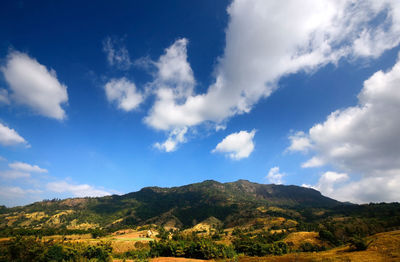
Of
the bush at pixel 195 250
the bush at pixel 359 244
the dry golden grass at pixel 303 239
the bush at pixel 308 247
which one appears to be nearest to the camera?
the bush at pixel 359 244

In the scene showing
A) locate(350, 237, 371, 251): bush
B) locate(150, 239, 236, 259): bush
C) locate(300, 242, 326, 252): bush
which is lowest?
locate(300, 242, 326, 252): bush

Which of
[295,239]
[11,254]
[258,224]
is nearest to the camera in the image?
[11,254]

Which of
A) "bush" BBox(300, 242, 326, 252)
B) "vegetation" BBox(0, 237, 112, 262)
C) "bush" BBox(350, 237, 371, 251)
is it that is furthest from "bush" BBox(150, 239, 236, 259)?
"bush" BBox(300, 242, 326, 252)

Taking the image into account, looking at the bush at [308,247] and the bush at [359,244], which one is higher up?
the bush at [359,244]

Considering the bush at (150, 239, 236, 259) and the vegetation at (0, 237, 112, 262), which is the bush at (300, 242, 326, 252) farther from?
the vegetation at (0, 237, 112, 262)

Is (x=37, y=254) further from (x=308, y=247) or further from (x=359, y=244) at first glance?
(x=308, y=247)

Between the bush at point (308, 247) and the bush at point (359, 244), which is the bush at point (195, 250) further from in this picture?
the bush at point (308, 247)

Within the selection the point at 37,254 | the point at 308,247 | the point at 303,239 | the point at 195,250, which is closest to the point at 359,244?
the point at 195,250

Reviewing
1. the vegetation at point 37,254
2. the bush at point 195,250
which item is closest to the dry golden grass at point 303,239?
the bush at point 195,250

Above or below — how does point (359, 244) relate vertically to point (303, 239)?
above

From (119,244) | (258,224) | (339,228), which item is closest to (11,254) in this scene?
(119,244)

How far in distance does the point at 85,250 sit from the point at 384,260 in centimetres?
6831

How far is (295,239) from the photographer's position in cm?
9794

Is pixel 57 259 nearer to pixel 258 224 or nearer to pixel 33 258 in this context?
pixel 33 258
